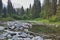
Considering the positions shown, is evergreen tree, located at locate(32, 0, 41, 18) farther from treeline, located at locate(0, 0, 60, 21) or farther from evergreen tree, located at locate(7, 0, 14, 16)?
evergreen tree, located at locate(7, 0, 14, 16)

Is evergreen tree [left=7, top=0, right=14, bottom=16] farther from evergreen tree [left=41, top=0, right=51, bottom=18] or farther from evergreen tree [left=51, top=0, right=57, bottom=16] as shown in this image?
evergreen tree [left=51, top=0, right=57, bottom=16]

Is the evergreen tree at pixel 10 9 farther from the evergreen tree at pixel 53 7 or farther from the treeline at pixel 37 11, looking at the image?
the evergreen tree at pixel 53 7

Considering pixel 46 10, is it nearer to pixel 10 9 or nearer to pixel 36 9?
pixel 36 9

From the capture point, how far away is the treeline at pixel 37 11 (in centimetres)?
311

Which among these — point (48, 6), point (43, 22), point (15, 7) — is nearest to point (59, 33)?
point (43, 22)

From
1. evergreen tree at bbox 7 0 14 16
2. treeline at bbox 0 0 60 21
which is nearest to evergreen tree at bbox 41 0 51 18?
treeline at bbox 0 0 60 21

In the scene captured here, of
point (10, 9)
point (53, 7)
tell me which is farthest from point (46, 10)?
point (10, 9)

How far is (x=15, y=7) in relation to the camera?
10.7 feet

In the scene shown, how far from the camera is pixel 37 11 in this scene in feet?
10.5

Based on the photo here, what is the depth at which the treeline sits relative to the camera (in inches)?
123

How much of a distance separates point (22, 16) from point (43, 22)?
0.48 m

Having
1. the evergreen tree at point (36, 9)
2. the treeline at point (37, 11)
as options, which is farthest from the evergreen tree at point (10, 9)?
the evergreen tree at point (36, 9)

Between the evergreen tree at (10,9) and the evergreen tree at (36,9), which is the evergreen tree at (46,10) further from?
the evergreen tree at (10,9)

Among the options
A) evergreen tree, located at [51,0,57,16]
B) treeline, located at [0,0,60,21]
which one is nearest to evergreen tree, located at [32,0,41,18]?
treeline, located at [0,0,60,21]
